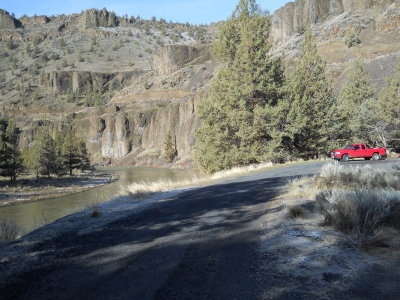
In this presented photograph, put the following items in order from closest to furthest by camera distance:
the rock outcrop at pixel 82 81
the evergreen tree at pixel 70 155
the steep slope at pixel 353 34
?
the steep slope at pixel 353 34 < the evergreen tree at pixel 70 155 < the rock outcrop at pixel 82 81

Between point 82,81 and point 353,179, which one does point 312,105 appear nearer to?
point 353,179

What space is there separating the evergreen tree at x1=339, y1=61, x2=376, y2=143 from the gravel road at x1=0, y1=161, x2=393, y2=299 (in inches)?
1167

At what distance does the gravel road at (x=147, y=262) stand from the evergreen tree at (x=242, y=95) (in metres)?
18.7

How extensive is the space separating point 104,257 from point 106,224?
250 centimetres

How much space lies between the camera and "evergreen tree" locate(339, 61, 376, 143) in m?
33.5

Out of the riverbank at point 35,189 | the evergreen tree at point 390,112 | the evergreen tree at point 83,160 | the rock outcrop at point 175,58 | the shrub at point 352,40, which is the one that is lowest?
the riverbank at point 35,189

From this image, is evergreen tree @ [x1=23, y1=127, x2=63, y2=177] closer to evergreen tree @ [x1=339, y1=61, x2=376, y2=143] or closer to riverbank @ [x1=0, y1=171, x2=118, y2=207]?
riverbank @ [x1=0, y1=171, x2=118, y2=207]

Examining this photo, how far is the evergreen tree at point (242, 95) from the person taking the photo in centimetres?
2527

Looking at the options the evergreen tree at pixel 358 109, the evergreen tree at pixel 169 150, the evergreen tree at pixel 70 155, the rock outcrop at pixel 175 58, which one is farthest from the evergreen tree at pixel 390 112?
the rock outcrop at pixel 175 58

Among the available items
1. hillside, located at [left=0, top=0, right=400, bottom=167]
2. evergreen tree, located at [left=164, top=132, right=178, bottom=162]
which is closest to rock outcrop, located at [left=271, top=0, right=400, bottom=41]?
hillside, located at [left=0, top=0, right=400, bottom=167]

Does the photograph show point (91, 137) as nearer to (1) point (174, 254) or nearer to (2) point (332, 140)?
(2) point (332, 140)

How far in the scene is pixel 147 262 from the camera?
4383 mm

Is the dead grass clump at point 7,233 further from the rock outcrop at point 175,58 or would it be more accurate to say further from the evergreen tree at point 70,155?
the rock outcrop at point 175,58

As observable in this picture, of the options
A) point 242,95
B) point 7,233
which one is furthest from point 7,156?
point 7,233
